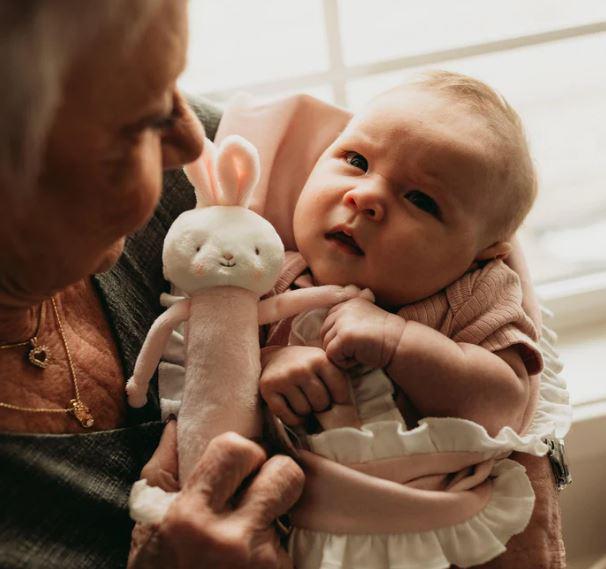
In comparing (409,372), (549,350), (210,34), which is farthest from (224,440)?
(210,34)

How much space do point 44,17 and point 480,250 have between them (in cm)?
75

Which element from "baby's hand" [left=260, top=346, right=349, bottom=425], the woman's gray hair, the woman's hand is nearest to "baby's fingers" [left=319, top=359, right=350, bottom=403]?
"baby's hand" [left=260, top=346, right=349, bottom=425]

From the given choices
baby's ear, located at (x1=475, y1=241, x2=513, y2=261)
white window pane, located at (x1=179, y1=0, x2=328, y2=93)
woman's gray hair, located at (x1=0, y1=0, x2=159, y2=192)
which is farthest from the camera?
white window pane, located at (x1=179, y1=0, x2=328, y2=93)

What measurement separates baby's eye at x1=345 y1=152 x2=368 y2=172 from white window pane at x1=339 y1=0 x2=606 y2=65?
56 cm

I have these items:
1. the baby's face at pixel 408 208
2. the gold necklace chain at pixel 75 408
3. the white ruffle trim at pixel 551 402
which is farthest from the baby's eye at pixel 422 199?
the gold necklace chain at pixel 75 408

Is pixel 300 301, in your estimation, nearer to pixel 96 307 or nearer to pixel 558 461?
pixel 96 307

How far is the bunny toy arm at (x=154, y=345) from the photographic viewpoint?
0.98 m

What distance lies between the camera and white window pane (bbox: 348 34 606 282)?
5.69ft

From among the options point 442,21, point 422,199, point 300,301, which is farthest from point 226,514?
point 442,21

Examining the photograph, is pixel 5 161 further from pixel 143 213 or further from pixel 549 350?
A: pixel 549 350

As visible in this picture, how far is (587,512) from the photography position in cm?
158

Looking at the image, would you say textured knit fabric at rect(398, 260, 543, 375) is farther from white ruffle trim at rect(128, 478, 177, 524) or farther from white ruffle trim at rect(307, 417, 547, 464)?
white ruffle trim at rect(128, 478, 177, 524)

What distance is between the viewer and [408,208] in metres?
1.06

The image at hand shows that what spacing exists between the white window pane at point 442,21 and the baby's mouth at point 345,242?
684 mm
